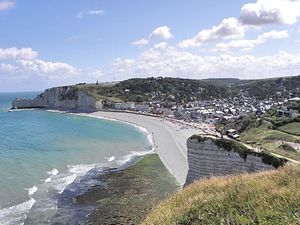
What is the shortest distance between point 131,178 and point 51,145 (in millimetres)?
26499

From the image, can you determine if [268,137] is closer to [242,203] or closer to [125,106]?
[242,203]

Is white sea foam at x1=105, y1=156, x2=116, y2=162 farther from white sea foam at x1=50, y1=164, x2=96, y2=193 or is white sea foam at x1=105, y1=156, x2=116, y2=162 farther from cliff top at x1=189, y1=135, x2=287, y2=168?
cliff top at x1=189, y1=135, x2=287, y2=168

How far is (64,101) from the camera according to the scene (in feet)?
499

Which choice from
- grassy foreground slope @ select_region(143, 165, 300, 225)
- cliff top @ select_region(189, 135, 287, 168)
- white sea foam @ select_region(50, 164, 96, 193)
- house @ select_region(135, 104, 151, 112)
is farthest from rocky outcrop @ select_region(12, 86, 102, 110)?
grassy foreground slope @ select_region(143, 165, 300, 225)

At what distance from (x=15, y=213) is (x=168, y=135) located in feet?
161

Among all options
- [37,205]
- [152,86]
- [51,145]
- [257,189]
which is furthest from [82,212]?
[152,86]

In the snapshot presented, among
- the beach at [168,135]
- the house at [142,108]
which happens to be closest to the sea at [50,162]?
the beach at [168,135]

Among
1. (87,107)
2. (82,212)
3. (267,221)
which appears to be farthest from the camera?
(87,107)

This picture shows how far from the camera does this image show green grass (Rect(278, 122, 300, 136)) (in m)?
51.8

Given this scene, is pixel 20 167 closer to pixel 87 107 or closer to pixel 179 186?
pixel 179 186

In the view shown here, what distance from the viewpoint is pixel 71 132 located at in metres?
81.6

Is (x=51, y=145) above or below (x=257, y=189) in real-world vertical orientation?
below

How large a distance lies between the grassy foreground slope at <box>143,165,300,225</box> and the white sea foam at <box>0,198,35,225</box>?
1770 centimetres

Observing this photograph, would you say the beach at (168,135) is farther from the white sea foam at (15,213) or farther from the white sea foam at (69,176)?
the white sea foam at (15,213)
